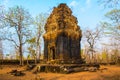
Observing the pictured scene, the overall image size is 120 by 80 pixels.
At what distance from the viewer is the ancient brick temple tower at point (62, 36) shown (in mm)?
20995

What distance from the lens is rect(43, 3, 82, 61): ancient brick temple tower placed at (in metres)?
21.0

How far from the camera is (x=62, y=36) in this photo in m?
21.1

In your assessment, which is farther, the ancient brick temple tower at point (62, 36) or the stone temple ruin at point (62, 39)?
the ancient brick temple tower at point (62, 36)

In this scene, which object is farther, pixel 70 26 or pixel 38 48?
pixel 38 48

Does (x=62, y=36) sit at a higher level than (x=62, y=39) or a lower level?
higher

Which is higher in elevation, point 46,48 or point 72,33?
point 72,33

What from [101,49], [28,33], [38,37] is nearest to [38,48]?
[38,37]

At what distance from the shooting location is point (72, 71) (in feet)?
57.8

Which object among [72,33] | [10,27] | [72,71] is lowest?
[72,71]

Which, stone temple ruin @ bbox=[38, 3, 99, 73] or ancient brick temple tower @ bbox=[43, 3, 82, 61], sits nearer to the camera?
stone temple ruin @ bbox=[38, 3, 99, 73]

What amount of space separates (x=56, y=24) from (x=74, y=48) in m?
3.69

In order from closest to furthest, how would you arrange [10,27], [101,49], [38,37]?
1. [10,27]
2. [38,37]
3. [101,49]

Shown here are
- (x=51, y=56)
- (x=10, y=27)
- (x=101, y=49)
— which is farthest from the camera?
(x=101, y=49)

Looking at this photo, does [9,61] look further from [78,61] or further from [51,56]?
[78,61]
